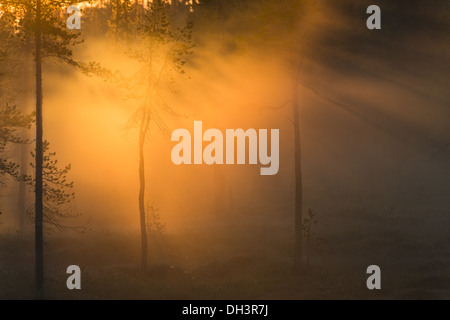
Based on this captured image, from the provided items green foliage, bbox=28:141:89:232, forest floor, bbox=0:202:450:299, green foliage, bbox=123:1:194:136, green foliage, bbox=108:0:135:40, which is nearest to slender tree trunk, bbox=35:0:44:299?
green foliage, bbox=28:141:89:232

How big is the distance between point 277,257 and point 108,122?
38920 mm

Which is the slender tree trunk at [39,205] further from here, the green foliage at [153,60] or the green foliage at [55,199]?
the green foliage at [153,60]

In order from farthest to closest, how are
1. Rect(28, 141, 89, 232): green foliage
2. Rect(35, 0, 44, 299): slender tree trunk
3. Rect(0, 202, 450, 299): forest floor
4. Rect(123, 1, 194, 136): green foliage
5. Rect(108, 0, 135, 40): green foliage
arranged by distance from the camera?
Rect(123, 1, 194, 136): green foliage
Rect(108, 0, 135, 40): green foliage
Rect(28, 141, 89, 232): green foliage
Rect(0, 202, 450, 299): forest floor
Rect(35, 0, 44, 299): slender tree trunk

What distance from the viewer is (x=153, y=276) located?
23.0m

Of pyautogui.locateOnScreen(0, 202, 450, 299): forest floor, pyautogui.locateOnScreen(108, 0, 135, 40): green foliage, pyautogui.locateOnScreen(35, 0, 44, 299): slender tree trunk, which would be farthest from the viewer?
pyautogui.locateOnScreen(108, 0, 135, 40): green foliage

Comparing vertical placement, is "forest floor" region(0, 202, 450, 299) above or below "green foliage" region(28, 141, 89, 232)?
below

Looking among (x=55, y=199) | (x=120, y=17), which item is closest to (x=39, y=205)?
(x=55, y=199)

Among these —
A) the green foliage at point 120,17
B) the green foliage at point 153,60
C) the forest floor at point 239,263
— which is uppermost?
the green foliage at point 120,17

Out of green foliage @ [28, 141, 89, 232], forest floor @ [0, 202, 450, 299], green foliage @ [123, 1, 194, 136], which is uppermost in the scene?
green foliage @ [123, 1, 194, 136]

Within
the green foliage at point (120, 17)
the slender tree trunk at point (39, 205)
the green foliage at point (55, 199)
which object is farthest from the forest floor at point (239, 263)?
the green foliage at point (120, 17)

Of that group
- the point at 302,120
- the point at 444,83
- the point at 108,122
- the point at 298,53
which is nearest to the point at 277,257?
the point at 298,53

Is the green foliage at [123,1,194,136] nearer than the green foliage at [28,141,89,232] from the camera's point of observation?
No

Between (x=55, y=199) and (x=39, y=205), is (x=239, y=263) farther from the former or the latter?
(x=55, y=199)

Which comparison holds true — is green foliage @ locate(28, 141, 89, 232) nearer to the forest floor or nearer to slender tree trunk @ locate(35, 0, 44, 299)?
slender tree trunk @ locate(35, 0, 44, 299)
